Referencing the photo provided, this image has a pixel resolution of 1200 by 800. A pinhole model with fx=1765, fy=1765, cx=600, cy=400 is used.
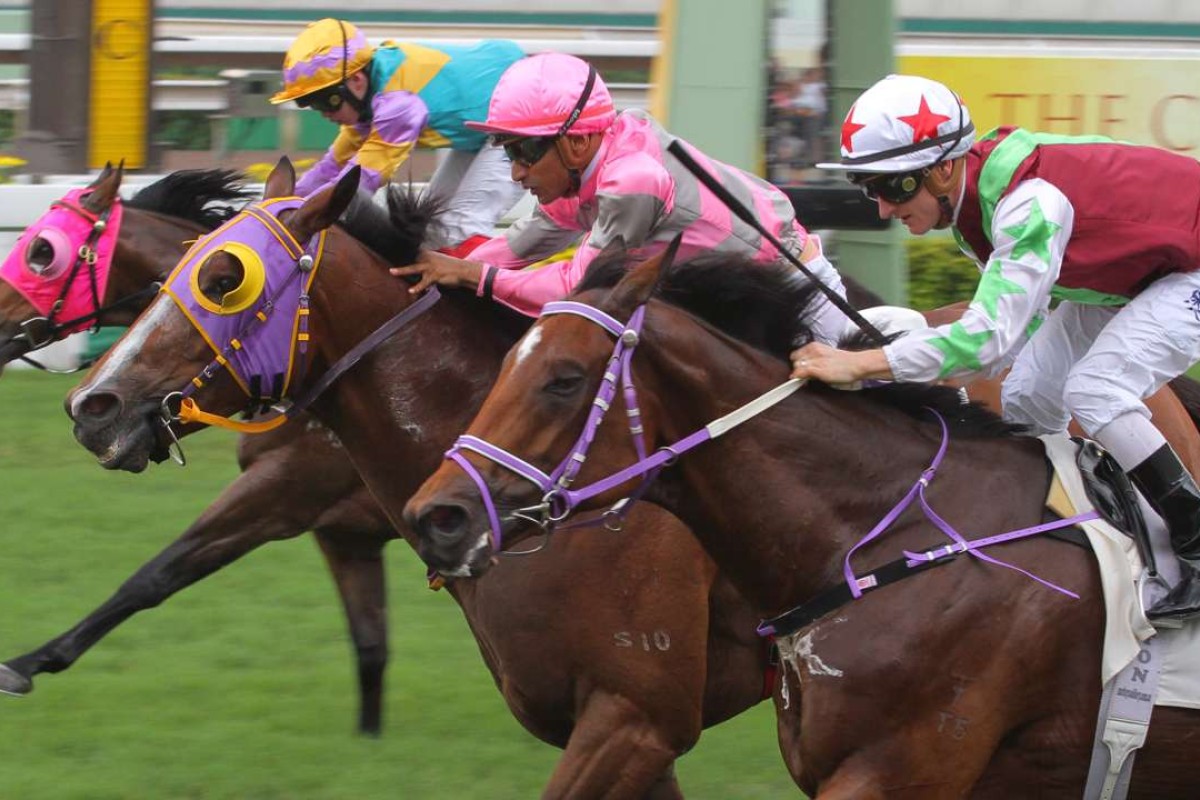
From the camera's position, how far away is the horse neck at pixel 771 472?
3.38 meters

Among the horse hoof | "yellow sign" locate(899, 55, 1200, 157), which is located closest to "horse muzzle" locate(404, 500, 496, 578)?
the horse hoof

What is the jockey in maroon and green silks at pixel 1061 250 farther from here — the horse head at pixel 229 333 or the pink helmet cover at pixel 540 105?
the horse head at pixel 229 333

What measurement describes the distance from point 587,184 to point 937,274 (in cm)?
678

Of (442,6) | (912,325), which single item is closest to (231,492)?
(912,325)

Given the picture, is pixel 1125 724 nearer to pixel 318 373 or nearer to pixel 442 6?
pixel 318 373

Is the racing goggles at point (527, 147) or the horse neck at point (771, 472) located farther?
the racing goggles at point (527, 147)

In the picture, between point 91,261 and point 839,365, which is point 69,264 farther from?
point 839,365

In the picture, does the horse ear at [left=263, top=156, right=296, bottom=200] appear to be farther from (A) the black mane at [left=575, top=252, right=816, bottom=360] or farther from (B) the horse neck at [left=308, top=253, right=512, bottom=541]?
(A) the black mane at [left=575, top=252, right=816, bottom=360]

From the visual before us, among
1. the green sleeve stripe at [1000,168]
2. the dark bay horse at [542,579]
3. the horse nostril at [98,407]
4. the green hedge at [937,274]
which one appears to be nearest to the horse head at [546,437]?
the green sleeve stripe at [1000,168]

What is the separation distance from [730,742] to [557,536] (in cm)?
154

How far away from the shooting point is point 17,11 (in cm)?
1588

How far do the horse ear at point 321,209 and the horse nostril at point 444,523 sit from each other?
4.24 ft

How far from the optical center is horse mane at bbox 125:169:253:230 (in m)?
5.46

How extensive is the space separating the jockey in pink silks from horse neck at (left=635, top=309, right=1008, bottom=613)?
37 cm
